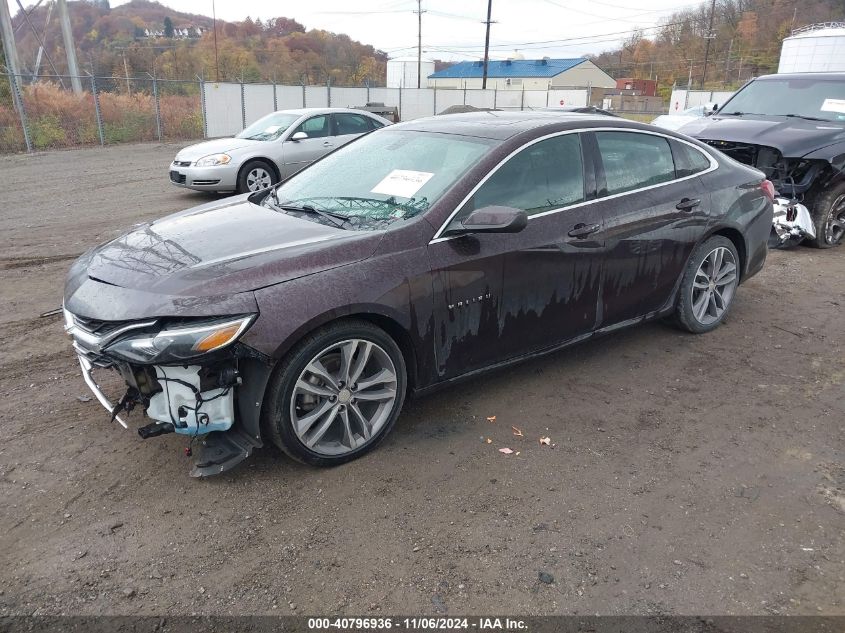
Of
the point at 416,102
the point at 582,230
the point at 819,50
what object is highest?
the point at 819,50

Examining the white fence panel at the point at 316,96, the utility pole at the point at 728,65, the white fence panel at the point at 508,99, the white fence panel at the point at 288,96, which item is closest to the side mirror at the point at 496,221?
the white fence panel at the point at 288,96

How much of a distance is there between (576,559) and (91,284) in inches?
103

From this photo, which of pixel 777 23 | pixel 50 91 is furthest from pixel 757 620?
pixel 777 23

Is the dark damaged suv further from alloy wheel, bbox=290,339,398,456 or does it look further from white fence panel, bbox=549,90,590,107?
white fence panel, bbox=549,90,590,107

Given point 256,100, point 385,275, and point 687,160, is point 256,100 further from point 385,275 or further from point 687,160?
point 385,275

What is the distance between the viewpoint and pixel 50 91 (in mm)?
21406

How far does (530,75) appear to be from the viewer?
7775 cm

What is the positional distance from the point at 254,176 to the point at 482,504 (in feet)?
29.8

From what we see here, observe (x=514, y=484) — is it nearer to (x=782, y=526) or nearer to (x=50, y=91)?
(x=782, y=526)

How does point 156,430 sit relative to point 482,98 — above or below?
below

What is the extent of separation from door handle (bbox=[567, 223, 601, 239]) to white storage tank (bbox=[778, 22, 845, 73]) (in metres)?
29.7

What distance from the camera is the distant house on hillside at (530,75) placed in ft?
251

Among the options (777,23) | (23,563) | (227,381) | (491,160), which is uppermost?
(777,23)

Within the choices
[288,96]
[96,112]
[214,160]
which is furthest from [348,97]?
[214,160]
